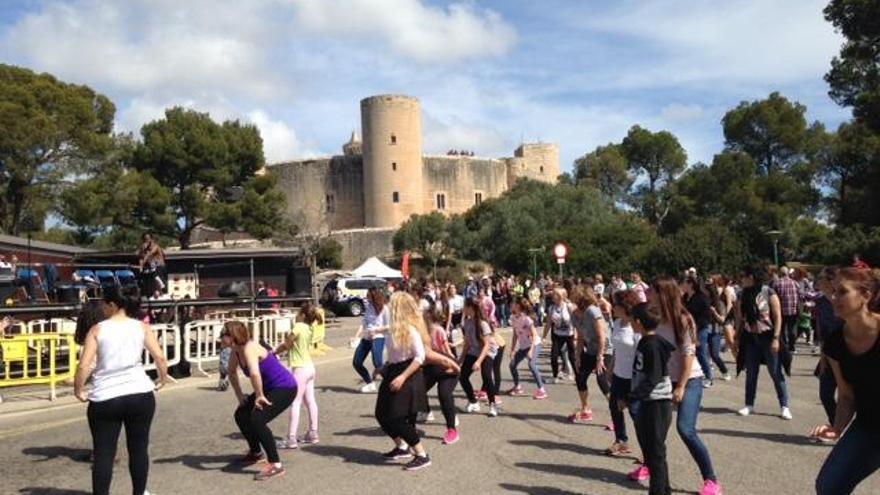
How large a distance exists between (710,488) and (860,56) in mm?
30215

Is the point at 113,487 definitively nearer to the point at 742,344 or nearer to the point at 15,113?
the point at 742,344

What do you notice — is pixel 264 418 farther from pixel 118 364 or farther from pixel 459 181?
pixel 459 181

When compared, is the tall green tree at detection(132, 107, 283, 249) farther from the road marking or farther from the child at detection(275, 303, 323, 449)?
the child at detection(275, 303, 323, 449)

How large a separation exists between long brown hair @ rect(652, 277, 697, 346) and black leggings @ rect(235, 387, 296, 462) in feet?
10.3

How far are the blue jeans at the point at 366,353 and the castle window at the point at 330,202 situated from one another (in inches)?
2658

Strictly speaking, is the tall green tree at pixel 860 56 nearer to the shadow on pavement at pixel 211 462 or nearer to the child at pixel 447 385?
the child at pixel 447 385

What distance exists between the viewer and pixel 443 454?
25.0 feet

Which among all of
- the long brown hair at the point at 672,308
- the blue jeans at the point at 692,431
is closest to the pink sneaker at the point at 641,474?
the blue jeans at the point at 692,431

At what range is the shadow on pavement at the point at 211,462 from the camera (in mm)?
7168

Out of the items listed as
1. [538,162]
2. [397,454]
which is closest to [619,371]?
[397,454]

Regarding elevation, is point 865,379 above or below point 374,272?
below

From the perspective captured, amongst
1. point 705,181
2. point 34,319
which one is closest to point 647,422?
point 34,319

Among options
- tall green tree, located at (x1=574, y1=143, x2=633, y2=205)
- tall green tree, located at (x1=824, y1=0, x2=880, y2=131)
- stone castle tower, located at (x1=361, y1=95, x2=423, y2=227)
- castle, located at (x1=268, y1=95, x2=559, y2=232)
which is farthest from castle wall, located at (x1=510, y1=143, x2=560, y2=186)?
tall green tree, located at (x1=824, y1=0, x2=880, y2=131)

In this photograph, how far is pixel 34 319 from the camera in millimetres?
15797
